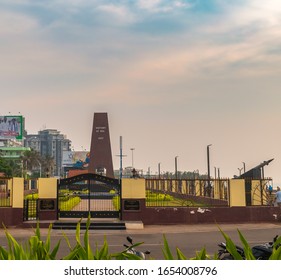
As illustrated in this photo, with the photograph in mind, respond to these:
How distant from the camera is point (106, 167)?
66000mm

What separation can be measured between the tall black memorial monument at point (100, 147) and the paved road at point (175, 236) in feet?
147

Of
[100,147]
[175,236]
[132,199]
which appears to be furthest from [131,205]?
[100,147]

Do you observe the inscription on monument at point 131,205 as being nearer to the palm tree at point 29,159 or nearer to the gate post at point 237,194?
the gate post at point 237,194

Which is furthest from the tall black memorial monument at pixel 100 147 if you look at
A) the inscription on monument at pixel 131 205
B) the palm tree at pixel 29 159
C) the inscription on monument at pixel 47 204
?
the palm tree at pixel 29 159

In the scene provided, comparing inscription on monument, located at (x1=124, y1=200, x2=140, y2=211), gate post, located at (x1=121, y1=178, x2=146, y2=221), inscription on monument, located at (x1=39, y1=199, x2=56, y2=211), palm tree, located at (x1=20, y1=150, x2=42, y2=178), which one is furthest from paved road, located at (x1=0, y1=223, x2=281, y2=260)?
palm tree, located at (x1=20, y1=150, x2=42, y2=178)

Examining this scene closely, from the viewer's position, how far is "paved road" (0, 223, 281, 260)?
563 inches

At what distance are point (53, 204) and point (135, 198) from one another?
4.19 m

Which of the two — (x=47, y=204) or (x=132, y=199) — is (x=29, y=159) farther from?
(x=132, y=199)

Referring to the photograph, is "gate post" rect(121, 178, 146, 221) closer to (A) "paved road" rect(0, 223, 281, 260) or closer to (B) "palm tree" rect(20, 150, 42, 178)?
(A) "paved road" rect(0, 223, 281, 260)

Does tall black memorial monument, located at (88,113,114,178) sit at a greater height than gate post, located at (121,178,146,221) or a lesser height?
greater

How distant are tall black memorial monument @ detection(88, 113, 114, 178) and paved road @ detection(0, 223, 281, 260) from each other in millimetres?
44931

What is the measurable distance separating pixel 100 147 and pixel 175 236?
49.2 meters

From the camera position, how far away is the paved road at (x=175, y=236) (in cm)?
1430
